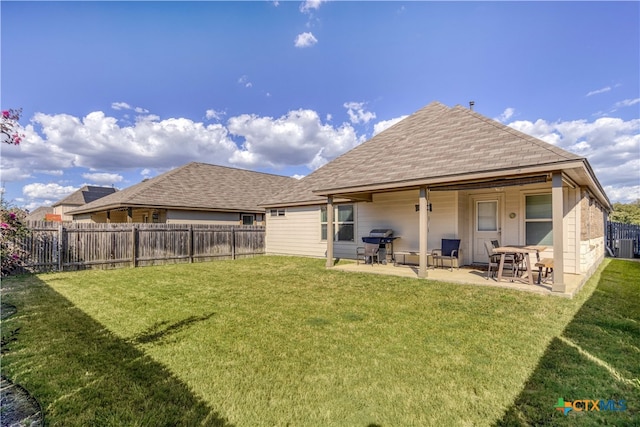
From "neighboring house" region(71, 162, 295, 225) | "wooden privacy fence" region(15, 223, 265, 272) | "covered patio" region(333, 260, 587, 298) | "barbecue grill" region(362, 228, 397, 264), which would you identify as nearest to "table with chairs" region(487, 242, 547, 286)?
"covered patio" region(333, 260, 587, 298)

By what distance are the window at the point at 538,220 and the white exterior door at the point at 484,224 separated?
0.77 metres

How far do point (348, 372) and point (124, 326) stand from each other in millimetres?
3580

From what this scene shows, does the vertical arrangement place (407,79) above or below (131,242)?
above

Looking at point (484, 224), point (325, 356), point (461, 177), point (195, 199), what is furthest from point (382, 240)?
point (195, 199)

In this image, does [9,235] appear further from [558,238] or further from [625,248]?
[625,248]

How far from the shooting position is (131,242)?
11.5 meters

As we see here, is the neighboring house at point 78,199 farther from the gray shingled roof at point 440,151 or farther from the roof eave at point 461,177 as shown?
the roof eave at point 461,177

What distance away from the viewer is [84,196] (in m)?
40.2

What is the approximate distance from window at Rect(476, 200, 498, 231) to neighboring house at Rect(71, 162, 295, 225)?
40.8 feet

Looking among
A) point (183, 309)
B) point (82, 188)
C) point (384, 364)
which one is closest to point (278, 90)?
point (183, 309)

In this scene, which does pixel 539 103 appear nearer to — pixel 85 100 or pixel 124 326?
pixel 124 326

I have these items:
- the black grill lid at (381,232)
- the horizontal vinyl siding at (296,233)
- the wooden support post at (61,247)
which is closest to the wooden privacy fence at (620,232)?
the black grill lid at (381,232)

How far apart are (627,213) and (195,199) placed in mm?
42561

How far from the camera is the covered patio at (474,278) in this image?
6237mm
